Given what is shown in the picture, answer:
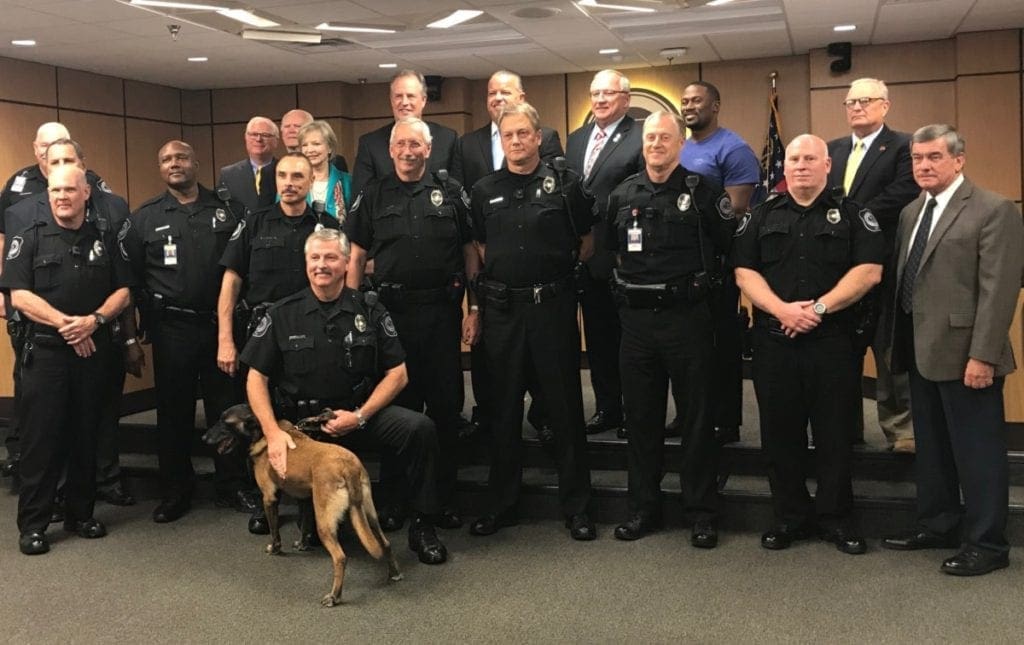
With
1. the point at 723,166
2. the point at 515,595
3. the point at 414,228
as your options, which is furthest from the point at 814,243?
the point at 515,595

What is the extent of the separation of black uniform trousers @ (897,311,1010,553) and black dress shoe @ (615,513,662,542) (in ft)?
3.70

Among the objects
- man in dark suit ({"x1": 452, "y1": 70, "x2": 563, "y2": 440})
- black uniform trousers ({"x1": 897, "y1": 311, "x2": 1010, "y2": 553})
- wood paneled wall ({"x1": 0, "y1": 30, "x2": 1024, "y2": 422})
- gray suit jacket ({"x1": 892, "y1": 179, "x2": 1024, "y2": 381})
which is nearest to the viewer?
gray suit jacket ({"x1": 892, "y1": 179, "x2": 1024, "y2": 381})

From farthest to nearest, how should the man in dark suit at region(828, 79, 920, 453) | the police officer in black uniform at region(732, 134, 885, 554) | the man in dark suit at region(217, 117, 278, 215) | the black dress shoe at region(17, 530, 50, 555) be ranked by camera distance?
the man in dark suit at region(217, 117, 278, 215), the black dress shoe at region(17, 530, 50, 555), the man in dark suit at region(828, 79, 920, 453), the police officer in black uniform at region(732, 134, 885, 554)

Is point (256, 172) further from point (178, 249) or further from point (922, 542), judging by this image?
point (922, 542)

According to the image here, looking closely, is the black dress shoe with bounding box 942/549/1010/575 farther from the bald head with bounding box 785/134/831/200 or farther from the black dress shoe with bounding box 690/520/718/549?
the bald head with bounding box 785/134/831/200

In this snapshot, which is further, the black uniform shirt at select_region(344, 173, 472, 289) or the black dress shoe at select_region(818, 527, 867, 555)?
the black uniform shirt at select_region(344, 173, 472, 289)

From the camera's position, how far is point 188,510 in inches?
187

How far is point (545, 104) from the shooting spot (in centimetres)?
898

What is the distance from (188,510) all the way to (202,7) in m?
3.05

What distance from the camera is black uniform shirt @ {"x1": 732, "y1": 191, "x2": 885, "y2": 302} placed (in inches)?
148

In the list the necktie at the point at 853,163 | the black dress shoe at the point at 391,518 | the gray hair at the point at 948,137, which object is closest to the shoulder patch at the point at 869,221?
the gray hair at the point at 948,137

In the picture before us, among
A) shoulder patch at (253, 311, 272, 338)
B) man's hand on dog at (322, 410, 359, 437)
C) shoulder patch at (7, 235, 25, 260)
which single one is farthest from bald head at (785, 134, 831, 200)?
shoulder patch at (7, 235, 25, 260)

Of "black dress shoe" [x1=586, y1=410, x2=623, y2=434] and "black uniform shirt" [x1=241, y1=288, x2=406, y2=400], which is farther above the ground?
"black uniform shirt" [x1=241, y1=288, x2=406, y2=400]

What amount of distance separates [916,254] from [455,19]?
12.0ft
